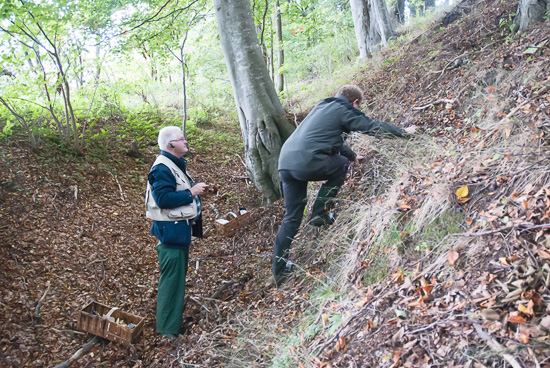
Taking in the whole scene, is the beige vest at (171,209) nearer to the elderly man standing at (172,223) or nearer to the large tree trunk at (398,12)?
the elderly man standing at (172,223)

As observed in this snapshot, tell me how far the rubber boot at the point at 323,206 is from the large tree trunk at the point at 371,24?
6458 mm

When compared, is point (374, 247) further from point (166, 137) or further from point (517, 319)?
point (166, 137)

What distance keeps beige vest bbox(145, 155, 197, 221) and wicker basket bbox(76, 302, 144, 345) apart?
3.66 feet

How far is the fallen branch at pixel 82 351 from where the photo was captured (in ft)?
11.4

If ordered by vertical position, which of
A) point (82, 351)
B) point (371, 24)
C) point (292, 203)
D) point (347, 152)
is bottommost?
point (82, 351)

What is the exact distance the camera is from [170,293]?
3799 mm

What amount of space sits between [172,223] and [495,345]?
2.92m

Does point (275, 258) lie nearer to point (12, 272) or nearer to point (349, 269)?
point (349, 269)

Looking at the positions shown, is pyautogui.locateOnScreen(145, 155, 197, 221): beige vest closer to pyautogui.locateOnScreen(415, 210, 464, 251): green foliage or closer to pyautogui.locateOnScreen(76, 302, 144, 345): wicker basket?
pyautogui.locateOnScreen(76, 302, 144, 345): wicker basket

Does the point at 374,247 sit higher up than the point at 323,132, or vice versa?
the point at 323,132

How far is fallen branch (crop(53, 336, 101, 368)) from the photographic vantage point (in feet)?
11.4

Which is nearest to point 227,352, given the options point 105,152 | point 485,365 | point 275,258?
point 275,258

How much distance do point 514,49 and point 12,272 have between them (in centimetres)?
665

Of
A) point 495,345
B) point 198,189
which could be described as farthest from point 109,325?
point 495,345
